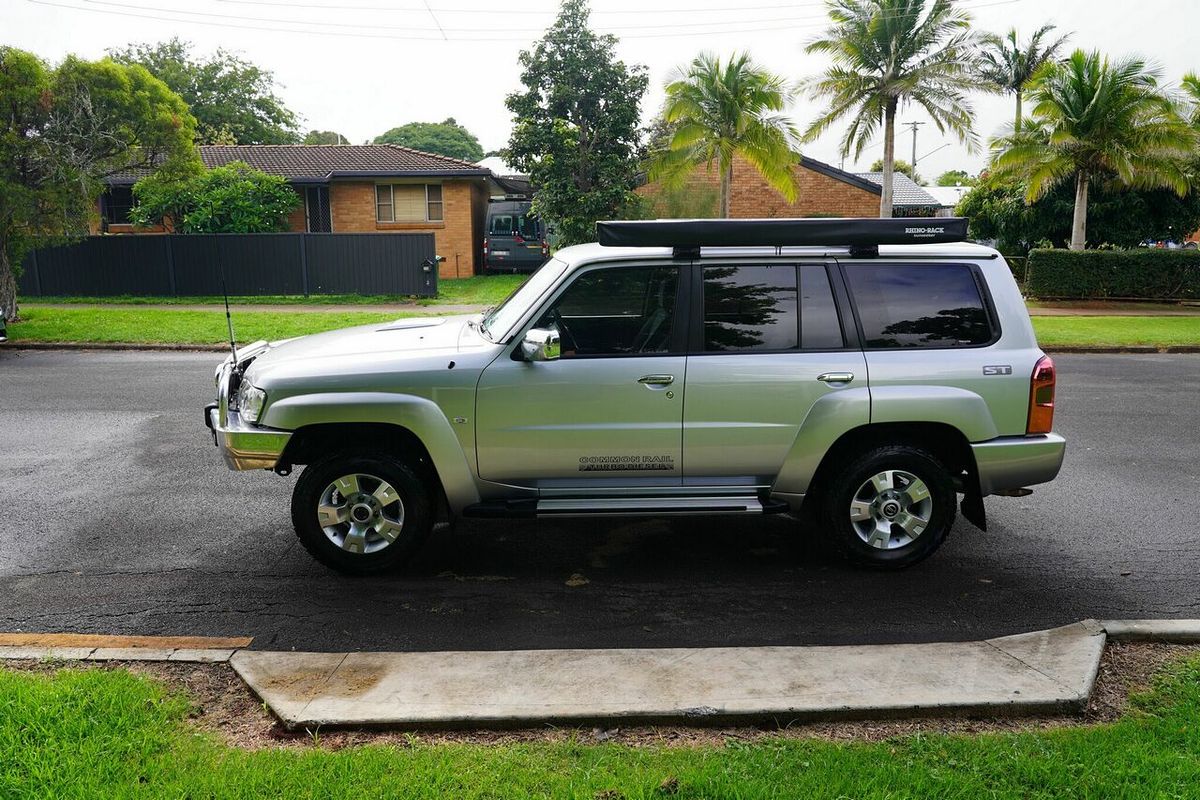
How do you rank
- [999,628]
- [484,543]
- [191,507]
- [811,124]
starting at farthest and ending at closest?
[811,124], [191,507], [484,543], [999,628]

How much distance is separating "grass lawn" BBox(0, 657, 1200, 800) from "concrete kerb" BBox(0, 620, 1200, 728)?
21cm

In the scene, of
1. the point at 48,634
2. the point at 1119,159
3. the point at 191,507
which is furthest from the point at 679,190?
the point at 48,634

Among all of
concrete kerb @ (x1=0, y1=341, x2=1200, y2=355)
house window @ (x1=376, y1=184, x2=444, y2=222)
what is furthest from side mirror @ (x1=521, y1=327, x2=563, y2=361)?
house window @ (x1=376, y1=184, x2=444, y2=222)

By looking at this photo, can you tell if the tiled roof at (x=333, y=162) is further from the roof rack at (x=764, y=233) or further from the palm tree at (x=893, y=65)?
the roof rack at (x=764, y=233)

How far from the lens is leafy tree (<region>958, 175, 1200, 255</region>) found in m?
27.9

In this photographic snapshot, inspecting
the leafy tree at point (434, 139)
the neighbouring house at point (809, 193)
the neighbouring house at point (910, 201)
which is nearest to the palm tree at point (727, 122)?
the neighbouring house at point (809, 193)

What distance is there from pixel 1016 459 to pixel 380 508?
11.9 ft

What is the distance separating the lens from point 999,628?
4.82m

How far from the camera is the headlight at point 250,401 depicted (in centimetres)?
530

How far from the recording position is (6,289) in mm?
16953

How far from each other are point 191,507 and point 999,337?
551 cm

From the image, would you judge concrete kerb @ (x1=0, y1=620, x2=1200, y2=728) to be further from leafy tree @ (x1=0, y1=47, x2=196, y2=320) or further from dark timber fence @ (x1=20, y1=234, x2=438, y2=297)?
dark timber fence @ (x1=20, y1=234, x2=438, y2=297)

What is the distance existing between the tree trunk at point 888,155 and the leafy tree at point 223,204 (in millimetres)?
16705

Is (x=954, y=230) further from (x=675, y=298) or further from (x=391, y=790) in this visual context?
(x=391, y=790)
